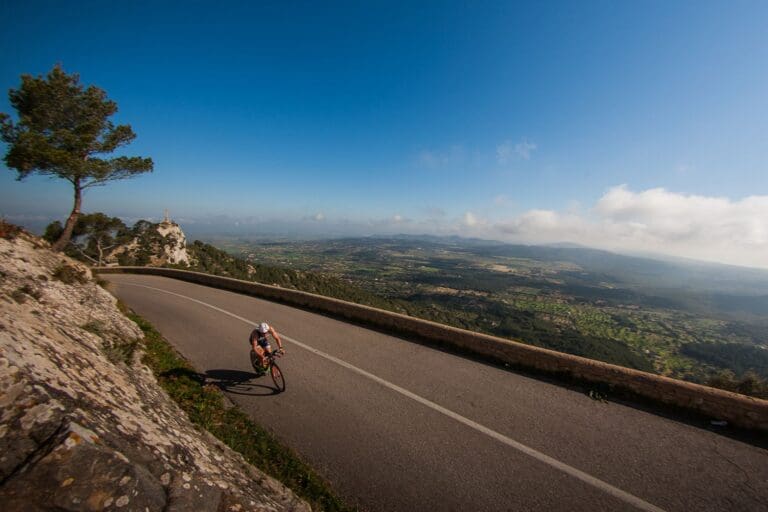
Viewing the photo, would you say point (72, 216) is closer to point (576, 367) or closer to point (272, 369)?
point (272, 369)

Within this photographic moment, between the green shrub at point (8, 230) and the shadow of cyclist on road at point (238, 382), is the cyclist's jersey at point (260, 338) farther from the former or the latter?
the green shrub at point (8, 230)

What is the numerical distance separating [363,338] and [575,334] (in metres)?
66.6

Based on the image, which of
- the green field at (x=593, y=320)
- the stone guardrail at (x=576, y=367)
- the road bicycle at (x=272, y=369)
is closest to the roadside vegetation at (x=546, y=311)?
the green field at (x=593, y=320)

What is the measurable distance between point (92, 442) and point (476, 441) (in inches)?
193

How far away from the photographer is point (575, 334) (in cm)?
6047

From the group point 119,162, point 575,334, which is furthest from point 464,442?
point 575,334

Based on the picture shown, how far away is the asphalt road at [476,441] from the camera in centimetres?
388

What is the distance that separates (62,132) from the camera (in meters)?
15.4

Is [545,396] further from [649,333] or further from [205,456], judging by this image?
[649,333]

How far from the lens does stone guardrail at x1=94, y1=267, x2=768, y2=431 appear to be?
510 centimetres

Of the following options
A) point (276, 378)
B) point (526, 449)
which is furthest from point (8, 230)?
point (526, 449)

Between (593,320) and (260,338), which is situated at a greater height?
(260,338)

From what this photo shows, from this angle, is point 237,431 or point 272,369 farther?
point 272,369

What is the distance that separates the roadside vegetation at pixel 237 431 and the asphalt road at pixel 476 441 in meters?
0.21
